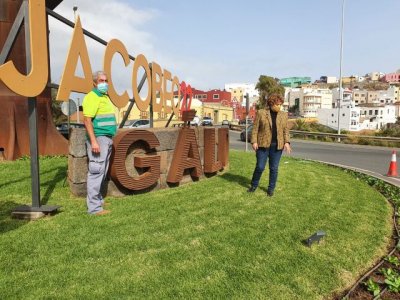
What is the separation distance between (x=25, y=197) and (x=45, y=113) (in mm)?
5663

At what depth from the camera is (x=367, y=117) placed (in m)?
101

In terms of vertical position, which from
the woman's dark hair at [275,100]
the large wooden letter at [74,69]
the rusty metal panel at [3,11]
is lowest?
the woman's dark hair at [275,100]

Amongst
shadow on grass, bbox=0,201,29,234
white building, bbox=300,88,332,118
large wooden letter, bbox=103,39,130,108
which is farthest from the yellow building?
shadow on grass, bbox=0,201,29,234

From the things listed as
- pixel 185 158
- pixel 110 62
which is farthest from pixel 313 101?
pixel 110 62

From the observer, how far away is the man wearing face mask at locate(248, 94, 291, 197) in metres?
6.19

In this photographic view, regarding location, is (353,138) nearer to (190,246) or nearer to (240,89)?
(190,246)

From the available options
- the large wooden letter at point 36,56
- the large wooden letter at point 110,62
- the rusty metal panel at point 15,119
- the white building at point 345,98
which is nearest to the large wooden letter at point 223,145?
the large wooden letter at point 110,62

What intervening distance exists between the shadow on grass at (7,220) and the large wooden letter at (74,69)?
5.65ft

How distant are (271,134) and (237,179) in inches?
71.7

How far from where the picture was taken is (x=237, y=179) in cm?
775

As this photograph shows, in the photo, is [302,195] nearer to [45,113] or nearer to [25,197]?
[25,197]

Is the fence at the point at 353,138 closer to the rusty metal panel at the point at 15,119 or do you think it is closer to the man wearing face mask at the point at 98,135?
the rusty metal panel at the point at 15,119

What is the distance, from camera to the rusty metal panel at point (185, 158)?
22.7 feet

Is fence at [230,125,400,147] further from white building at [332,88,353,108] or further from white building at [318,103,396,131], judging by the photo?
white building at [332,88,353,108]
